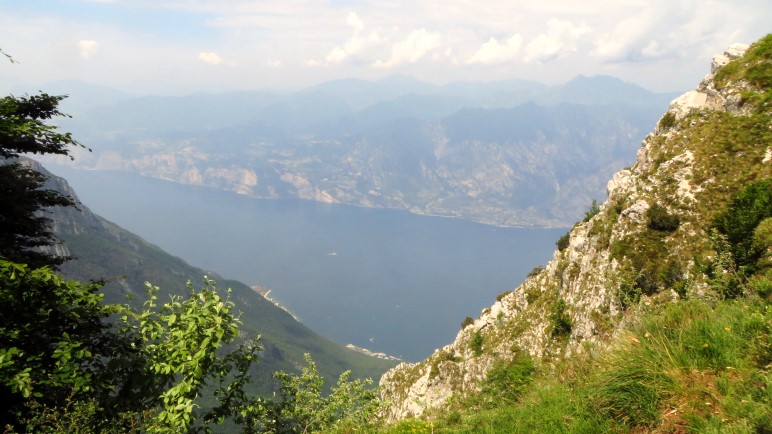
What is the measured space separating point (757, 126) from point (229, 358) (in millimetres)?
24779

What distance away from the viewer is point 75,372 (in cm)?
776

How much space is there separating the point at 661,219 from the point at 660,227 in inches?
15.4

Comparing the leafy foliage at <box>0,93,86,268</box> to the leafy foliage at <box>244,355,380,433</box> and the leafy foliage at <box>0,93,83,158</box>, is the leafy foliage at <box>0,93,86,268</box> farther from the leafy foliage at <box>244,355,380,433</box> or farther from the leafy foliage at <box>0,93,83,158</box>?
the leafy foliage at <box>244,355,380,433</box>

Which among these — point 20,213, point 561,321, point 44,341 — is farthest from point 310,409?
point 561,321

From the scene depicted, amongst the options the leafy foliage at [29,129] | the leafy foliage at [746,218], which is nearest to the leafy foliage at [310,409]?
the leafy foliage at [29,129]

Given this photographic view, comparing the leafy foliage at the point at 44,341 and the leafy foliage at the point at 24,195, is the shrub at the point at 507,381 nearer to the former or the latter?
the leafy foliage at the point at 44,341

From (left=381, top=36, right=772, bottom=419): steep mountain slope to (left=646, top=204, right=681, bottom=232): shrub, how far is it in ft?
0.15

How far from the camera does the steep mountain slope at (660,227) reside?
17234mm

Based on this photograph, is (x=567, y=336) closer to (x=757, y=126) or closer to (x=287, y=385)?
(x=757, y=126)

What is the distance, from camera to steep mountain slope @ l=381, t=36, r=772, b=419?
56.5 ft

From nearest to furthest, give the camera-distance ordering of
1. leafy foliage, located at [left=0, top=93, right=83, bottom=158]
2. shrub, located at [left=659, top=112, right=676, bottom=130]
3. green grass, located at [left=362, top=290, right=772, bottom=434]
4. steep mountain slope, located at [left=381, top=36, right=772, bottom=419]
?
green grass, located at [left=362, top=290, right=772, bottom=434], leafy foliage, located at [left=0, top=93, right=83, bottom=158], steep mountain slope, located at [left=381, top=36, right=772, bottom=419], shrub, located at [left=659, top=112, right=676, bottom=130]

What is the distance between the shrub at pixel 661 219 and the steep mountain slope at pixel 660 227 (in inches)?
1.8

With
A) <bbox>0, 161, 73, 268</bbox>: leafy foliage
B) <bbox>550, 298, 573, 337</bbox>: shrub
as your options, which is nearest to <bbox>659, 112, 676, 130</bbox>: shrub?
<bbox>550, 298, 573, 337</bbox>: shrub

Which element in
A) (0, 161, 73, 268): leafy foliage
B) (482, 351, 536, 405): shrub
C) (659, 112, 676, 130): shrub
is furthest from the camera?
(659, 112, 676, 130): shrub
